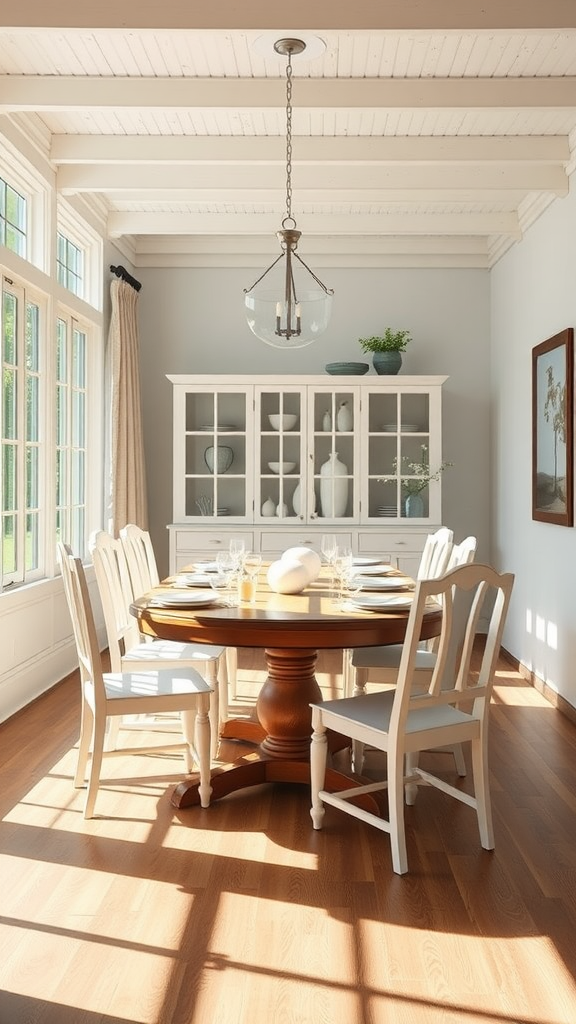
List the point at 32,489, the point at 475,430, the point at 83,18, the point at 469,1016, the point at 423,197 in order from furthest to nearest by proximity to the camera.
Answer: the point at 475,430 < the point at 423,197 < the point at 32,489 < the point at 83,18 < the point at 469,1016

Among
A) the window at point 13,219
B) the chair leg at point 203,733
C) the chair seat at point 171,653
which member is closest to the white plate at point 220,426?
the window at point 13,219

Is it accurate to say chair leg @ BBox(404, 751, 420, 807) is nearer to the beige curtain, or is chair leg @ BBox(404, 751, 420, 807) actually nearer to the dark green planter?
the beige curtain

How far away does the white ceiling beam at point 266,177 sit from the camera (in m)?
5.12

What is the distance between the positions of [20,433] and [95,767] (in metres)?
2.14

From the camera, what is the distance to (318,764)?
307 cm

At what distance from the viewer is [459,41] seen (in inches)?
145

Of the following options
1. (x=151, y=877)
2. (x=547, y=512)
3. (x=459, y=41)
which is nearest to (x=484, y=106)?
(x=459, y=41)

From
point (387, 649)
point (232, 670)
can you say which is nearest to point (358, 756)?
point (387, 649)

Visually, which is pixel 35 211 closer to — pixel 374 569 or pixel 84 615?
pixel 374 569

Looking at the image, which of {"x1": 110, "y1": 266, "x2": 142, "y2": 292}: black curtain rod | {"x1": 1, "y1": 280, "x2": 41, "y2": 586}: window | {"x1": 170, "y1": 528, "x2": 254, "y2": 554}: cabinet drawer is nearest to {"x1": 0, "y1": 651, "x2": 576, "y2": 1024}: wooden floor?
{"x1": 1, "y1": 280, "x2": 41, "y2": 586}: window

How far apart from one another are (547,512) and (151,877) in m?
3.22

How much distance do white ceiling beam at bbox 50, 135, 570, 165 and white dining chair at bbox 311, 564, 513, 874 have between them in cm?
271

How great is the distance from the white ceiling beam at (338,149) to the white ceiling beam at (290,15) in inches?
56.1

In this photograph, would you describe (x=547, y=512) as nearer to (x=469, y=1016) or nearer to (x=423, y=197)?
(x=423, y=197)
